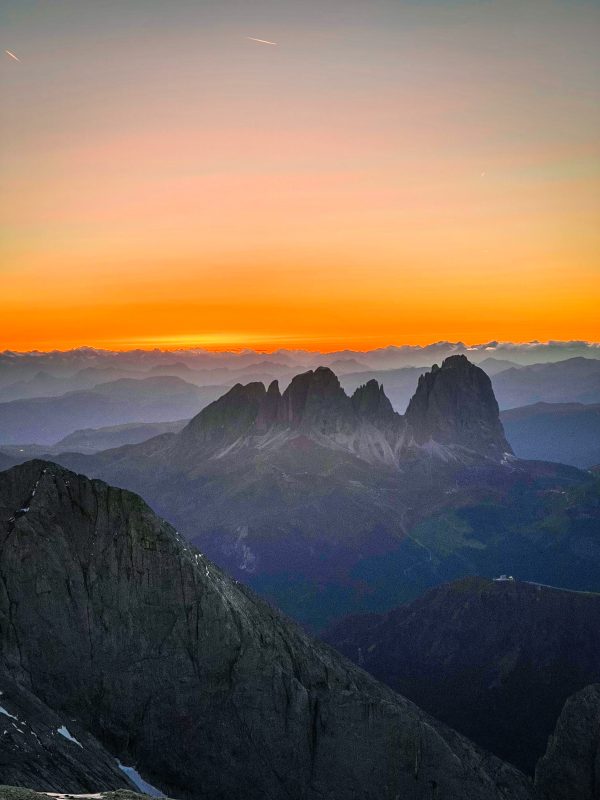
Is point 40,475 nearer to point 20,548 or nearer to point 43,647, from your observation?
point 20,548

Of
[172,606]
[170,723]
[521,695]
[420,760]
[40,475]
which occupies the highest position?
[40,475]

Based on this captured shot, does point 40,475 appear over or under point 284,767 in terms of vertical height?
over

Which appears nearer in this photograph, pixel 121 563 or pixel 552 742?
pixel 121 563

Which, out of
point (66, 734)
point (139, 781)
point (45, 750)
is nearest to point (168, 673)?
point (139, 781)

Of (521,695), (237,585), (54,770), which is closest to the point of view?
(54,770)

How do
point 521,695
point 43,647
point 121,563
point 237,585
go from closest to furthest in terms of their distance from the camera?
point 43,647, point 121,563, point 237,585, point 521,695

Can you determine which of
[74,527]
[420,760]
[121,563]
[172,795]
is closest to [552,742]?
[420,760]

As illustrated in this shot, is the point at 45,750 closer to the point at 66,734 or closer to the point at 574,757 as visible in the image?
the point at 66,734

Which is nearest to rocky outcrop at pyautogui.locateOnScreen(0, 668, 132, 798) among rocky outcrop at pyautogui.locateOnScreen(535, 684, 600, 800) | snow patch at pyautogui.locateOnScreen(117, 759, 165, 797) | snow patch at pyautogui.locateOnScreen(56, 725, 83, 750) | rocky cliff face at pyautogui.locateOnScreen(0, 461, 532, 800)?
snow patch at pyautogui.locateOnScreen(56, 725, 83, 750)
